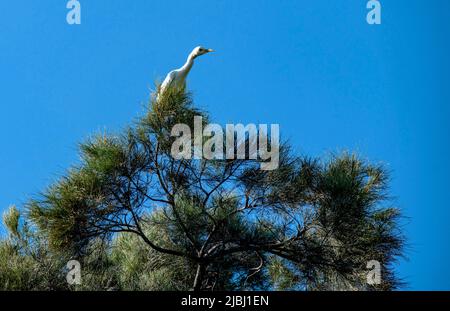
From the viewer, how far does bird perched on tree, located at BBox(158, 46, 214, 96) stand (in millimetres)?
5668

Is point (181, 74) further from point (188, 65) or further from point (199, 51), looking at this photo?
point (199, 51)

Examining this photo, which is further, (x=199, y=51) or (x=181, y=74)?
(x=199, y=51)

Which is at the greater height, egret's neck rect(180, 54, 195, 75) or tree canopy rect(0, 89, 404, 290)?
egret's neck rect(180, 54, 195, 75)

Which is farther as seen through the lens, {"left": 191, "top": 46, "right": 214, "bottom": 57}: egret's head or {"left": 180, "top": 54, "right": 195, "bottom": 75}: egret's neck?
{"left": 191, "top": 46, "right": 214, "bottom": 57}: egret's head

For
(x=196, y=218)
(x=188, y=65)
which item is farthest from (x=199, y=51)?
(x=196, y=218)

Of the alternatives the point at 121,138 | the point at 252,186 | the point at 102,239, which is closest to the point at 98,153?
the point at 121,138

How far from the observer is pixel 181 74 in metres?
5.88

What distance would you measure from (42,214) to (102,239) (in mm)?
407

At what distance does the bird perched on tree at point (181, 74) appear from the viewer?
5.67m

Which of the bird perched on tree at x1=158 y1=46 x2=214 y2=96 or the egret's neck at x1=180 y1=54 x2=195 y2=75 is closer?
the bird perched on tree at x1=158 y1=46 x2=214 y2=96

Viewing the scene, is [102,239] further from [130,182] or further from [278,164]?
[278,164]

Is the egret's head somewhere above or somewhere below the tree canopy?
above
